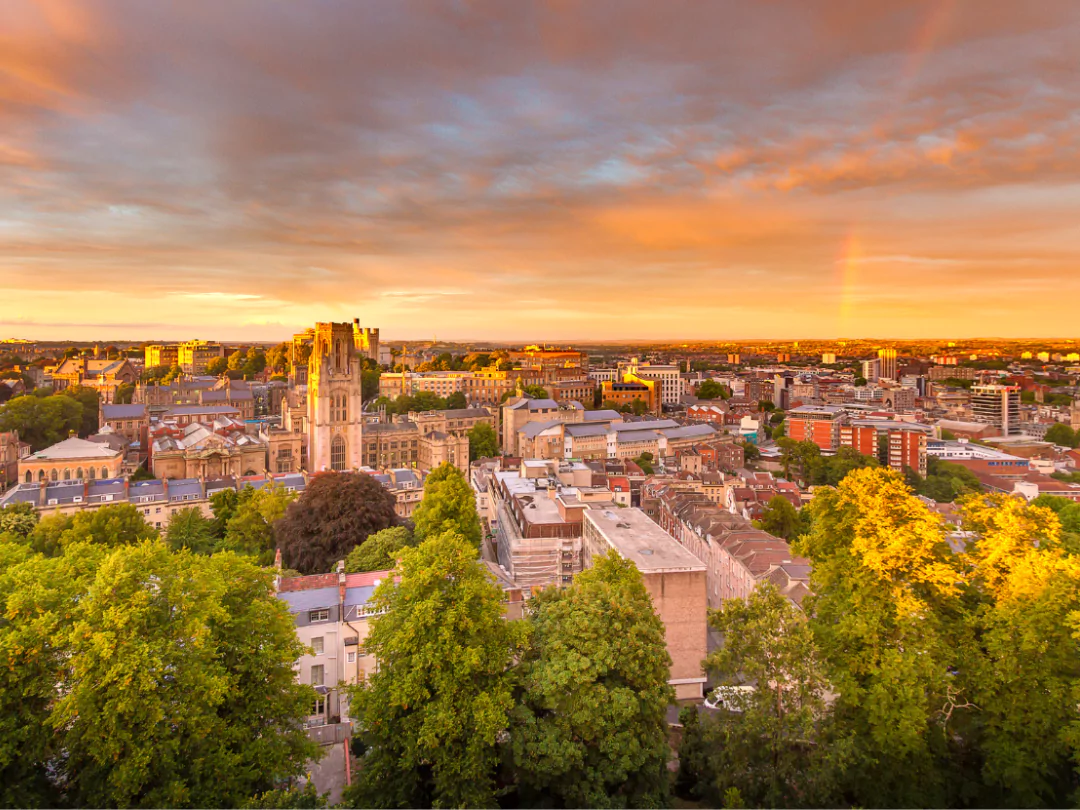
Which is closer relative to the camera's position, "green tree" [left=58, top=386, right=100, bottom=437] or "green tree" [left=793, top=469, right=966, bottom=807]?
"green tree" [left=793, top=469, right=966, bottom=807]

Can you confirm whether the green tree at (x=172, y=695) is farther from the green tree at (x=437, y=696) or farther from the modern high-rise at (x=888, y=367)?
the modern high-rise at (x=888, y=367)

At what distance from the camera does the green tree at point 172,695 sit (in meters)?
12.6

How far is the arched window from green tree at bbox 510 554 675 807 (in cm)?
4247

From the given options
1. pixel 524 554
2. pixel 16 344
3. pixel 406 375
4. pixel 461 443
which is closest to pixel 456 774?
pixel 524 554

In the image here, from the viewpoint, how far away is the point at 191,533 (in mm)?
38000

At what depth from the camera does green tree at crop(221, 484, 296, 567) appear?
122ft

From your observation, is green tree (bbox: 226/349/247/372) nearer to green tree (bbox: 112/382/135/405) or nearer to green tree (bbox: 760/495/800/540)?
green tree (bbox: 112/382/135/405)

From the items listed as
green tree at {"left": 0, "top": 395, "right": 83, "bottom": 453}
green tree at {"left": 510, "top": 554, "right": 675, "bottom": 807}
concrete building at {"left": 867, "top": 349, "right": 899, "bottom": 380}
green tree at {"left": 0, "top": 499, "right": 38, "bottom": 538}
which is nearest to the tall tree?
green tree at {"left": 0, "top": 499, "right": 38, "bottom": 538}

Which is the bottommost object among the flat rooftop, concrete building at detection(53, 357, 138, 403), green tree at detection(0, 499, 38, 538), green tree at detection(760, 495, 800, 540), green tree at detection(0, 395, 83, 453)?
green tree at detection(760, 495, 800, 540)

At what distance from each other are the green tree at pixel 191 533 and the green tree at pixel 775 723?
30.3 m

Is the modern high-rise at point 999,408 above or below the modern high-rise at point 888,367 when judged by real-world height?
below

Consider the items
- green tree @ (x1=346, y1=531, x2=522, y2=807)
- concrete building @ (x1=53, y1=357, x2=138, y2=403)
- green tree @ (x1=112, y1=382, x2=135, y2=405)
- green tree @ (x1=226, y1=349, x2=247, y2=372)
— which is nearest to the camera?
green tree @ (x1=346, y1=531, x2=522, y2=807)

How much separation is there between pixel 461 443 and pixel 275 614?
45853 millimetres

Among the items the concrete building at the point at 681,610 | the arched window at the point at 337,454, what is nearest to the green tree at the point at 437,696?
the concrete building at the point at 681,610
